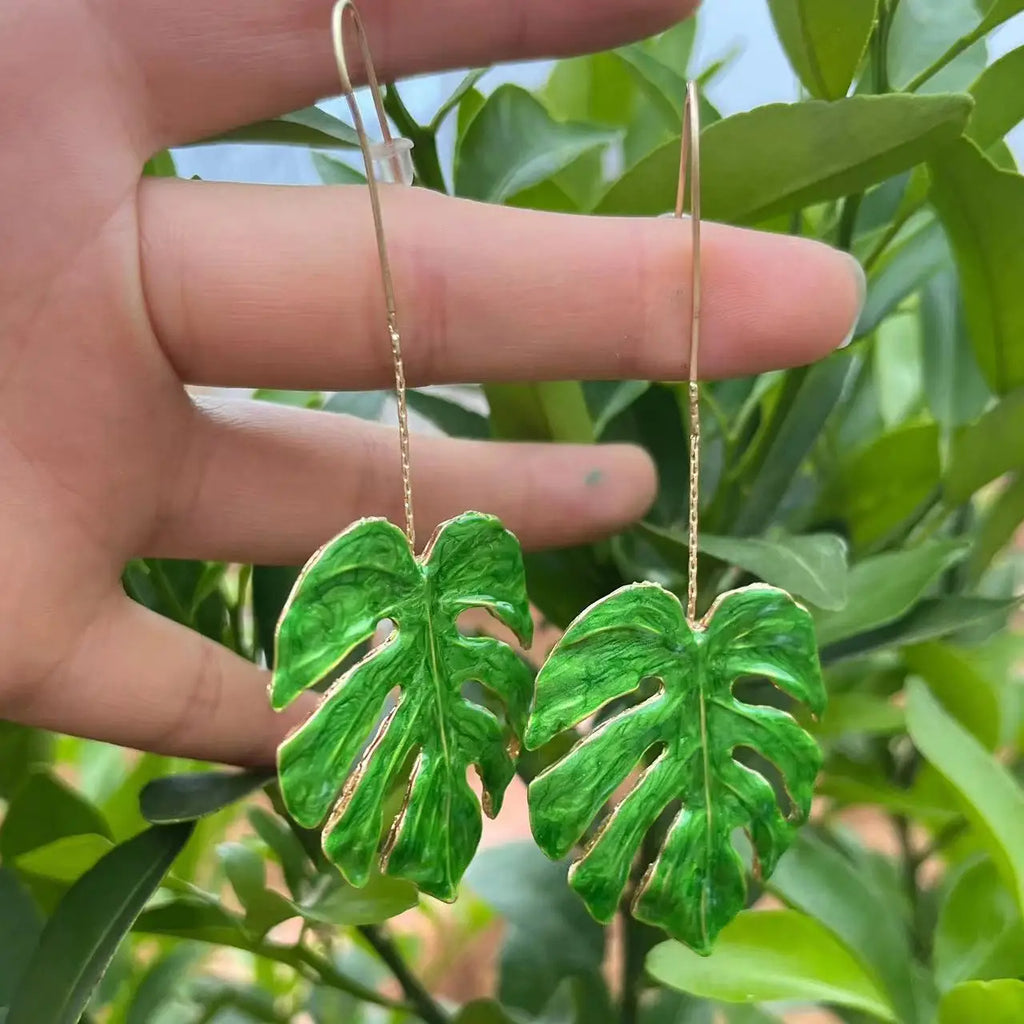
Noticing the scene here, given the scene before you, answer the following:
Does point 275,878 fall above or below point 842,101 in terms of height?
below

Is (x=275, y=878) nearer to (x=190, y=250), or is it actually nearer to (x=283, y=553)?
(x=283, y=553)

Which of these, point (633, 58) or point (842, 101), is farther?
point (633, 58)

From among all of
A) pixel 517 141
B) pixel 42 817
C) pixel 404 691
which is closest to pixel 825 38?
pixel 517 141

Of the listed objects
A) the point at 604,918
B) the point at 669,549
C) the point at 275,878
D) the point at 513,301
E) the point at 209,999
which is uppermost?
the point at 513,301

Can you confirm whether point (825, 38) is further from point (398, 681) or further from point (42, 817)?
point (42, 817)

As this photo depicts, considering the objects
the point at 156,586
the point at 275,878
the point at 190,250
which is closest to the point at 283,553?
the point at 156,586

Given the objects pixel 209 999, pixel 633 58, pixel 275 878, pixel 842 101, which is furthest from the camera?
pixel 275 878

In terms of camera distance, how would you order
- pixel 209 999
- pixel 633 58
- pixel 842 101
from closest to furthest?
1. pixel 842 101
2. pixel 633 58
3. pixel 209 999

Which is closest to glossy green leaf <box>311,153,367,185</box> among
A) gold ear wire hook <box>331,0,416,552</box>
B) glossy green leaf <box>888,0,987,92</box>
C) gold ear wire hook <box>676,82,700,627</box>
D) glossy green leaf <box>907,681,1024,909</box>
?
gold ear wire hook <box>331,0,416,552</box>
